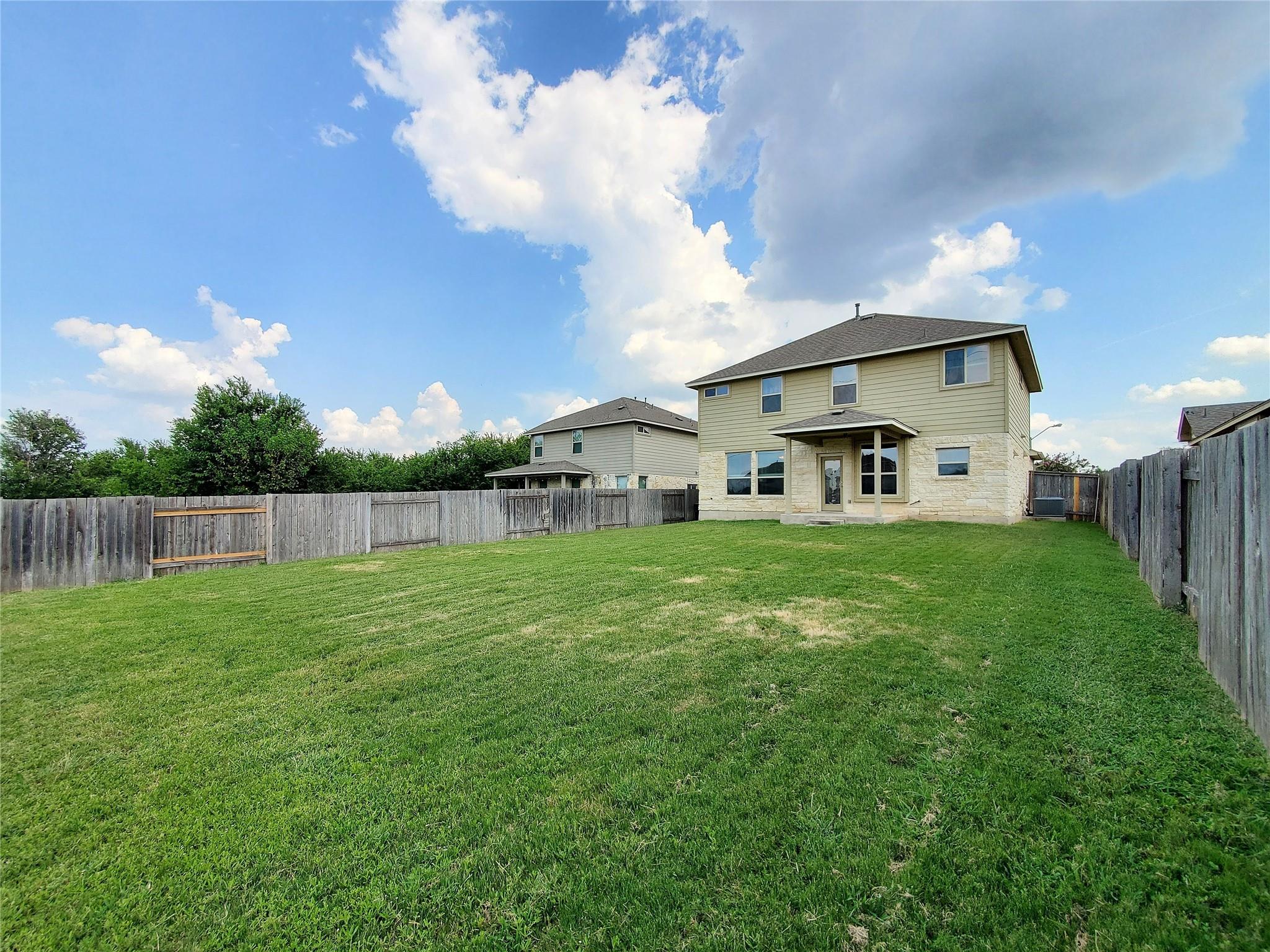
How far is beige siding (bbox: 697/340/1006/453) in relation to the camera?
14.2 m

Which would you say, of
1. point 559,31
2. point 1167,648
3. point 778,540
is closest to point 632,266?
point 559,31

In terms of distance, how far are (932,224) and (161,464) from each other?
33914mm

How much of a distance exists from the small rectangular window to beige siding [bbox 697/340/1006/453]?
0.56 meters

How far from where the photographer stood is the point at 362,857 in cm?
200

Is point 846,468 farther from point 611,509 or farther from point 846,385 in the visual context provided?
point 611,509

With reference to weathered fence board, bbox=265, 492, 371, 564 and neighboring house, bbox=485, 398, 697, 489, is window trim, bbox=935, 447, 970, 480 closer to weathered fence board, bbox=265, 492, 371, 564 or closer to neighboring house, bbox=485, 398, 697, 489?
neighboring house, bbox=485, 398, 697, 489

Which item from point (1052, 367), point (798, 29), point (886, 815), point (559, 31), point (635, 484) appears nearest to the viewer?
point (886, 815)

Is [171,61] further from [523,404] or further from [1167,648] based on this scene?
[523,404]

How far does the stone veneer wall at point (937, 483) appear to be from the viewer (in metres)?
14.1

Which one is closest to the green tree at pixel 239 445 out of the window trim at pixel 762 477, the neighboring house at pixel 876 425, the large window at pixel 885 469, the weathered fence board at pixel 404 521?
the weathered fence board at pixel 404 521

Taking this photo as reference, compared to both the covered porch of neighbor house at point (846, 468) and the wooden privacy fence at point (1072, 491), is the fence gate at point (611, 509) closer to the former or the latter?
the covered porch of neighbor house at point (846, 468)

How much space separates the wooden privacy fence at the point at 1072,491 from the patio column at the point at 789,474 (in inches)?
328

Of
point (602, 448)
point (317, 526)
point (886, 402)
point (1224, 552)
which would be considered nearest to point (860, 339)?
point (886, 402)

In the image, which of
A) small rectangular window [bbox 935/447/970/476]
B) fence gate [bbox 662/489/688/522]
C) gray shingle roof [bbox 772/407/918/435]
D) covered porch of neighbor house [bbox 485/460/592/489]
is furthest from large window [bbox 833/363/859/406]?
covered porch of neighbor house [bbox 485/460/592/489]
